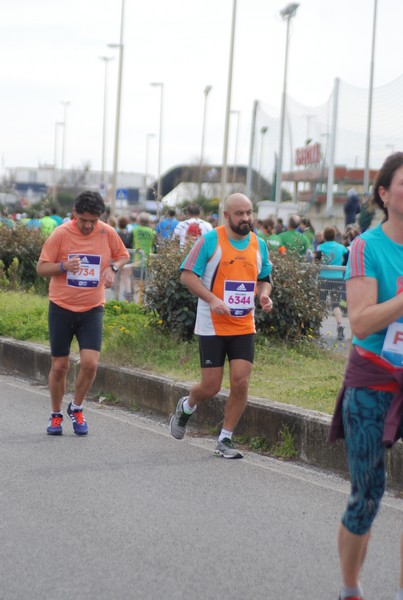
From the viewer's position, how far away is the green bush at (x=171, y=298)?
12.2m

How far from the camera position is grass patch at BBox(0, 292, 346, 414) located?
9.66 m

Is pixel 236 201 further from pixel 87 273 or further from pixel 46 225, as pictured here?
pixel 46 225

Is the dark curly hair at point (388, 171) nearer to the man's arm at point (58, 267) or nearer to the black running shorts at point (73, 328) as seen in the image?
the man's arm at point (58, 267)

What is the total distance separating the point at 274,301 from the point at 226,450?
13.8 feet

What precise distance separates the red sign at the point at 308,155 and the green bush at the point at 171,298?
2303 cm

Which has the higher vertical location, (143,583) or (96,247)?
(96,247)

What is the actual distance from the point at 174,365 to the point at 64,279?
7.63ft

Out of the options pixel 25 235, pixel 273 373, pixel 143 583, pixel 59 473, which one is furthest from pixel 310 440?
pixel 25 235

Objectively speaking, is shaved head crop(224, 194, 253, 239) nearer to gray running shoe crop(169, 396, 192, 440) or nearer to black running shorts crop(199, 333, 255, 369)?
black running shorts crop(199, 333, 255, 369)

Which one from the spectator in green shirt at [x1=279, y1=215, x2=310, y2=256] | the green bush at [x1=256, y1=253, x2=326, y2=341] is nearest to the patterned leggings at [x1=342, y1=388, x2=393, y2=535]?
the green bush at [x1=256, y1=253, x2=326, y2=341]

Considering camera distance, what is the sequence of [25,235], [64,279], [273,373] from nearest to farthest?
1. [64,279]
2. [273,373]
3. [25,235]

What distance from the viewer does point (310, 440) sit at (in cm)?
826

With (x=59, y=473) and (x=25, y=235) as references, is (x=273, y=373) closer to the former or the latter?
(x=59, y=473)

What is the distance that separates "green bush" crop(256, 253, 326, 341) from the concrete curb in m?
1.92
